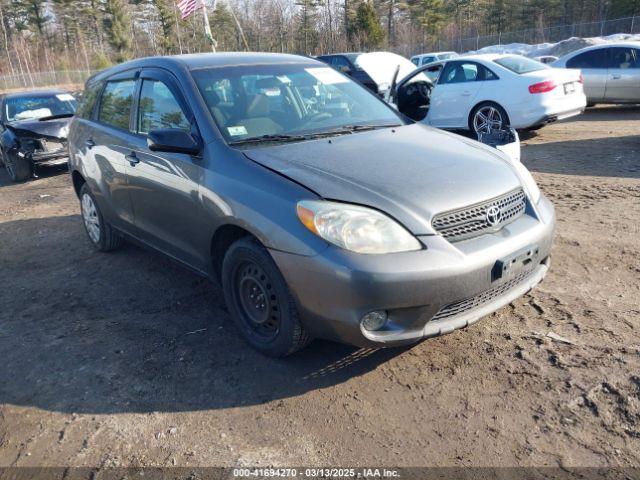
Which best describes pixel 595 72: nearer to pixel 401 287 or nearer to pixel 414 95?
pixel 414 95

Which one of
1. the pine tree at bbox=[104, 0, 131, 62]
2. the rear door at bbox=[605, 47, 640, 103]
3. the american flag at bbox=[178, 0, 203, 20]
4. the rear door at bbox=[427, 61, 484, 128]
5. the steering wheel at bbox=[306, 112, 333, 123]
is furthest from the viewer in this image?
the pine tree at bbox=[104, 0, 131, 62]

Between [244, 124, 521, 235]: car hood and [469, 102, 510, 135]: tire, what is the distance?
617 centimetres

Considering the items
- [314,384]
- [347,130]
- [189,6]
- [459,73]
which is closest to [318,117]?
[347,130]

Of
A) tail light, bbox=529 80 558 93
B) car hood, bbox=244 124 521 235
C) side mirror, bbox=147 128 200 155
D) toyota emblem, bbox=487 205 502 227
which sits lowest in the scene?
toyota emblem, bbox=487 205 502 227

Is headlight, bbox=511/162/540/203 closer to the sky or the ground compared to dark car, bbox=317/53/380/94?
closer to the ground

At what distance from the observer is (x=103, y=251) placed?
216 inches

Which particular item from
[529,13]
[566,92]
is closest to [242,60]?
[566,92]

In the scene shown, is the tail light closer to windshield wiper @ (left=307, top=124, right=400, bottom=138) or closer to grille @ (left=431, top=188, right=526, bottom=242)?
windshield wiper @ (left=307, top=124, right=400, bottom=138)

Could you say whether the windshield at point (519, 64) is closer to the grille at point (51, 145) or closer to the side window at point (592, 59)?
the side window at point (592, 59)

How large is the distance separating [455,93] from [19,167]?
26.7 ft

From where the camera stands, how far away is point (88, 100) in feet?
17.7

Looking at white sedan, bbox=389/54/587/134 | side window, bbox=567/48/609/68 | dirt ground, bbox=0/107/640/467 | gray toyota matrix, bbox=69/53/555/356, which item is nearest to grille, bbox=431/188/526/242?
gray toyota matrix, bbox=69/53/555/356

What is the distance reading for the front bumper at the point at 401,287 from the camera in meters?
2.61

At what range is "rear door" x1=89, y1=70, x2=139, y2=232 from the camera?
4.40 meters
